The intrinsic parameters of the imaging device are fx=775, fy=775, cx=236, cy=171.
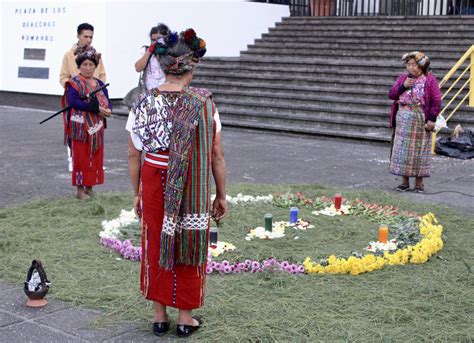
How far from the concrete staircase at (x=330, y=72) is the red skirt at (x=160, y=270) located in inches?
374

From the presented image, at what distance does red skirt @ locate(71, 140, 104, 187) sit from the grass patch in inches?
28.5

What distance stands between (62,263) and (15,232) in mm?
1067

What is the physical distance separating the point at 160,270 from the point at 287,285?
1.25 meters

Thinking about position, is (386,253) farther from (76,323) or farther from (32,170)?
(32,170)

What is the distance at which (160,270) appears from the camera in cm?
426

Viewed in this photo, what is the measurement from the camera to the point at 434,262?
5906 millimetres

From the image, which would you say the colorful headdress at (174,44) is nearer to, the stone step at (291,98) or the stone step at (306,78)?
the stone step at (291,98)

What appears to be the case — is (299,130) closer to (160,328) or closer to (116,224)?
(116,224)

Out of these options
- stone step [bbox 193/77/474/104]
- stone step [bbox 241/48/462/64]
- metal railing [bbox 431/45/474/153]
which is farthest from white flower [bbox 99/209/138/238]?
stone step [bbox 241/48/462/64]

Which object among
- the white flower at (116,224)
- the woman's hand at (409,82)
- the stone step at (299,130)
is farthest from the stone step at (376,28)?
the white flower at (116,224)

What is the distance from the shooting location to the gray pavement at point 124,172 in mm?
4457

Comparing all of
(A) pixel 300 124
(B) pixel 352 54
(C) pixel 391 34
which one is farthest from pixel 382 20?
(A) pixel 300 124

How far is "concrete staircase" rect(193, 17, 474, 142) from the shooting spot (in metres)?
14.8

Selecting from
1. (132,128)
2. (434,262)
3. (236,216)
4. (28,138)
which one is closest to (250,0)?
(28,138)
